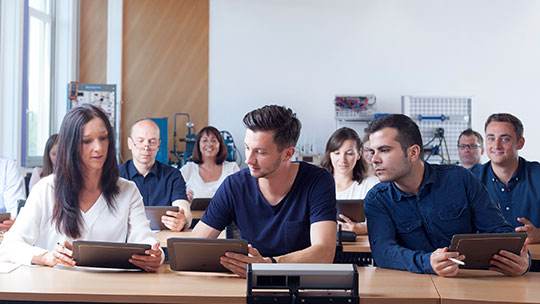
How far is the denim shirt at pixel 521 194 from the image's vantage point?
3.70 metres

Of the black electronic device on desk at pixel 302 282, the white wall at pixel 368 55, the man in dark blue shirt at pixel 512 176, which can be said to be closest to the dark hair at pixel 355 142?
the man in dark blue shirt at pixel 512 176

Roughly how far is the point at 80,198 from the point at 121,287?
32.4 inches

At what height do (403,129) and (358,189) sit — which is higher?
(403,129)

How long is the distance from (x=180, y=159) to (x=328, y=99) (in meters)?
2.23

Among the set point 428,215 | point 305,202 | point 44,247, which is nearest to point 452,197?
point 428,215

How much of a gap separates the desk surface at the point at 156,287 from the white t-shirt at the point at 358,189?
83.9 inches

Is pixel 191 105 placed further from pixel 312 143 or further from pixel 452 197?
pixel 452 197

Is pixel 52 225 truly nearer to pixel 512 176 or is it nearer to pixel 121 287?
pixel 121 287

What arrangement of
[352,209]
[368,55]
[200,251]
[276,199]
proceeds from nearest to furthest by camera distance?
1. [200,251]
2. [276,199]
3. [352,209]
4. [368,55]

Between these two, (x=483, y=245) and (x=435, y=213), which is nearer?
(x=483, y=245)

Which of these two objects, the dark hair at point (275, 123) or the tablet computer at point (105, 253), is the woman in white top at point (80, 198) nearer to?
the tablet computer at point (105, 253)

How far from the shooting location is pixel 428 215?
2592mm

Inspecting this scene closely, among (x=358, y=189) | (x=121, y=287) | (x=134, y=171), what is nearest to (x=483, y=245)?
(x=121, y=287)

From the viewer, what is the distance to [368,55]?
7793 mm
